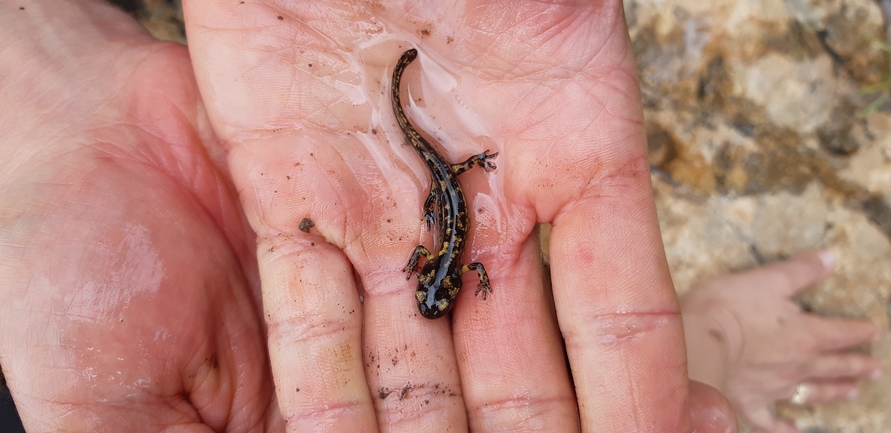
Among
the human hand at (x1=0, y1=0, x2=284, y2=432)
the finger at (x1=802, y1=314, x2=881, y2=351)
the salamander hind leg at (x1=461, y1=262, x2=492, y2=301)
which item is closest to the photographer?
the human hand at (x1=0, y1=0, x2=284, y2=432)

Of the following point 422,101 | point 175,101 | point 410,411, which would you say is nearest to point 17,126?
point 175,101

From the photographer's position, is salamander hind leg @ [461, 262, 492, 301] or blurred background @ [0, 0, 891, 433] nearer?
salamander hind leg @ [461, 262, 492, 301]

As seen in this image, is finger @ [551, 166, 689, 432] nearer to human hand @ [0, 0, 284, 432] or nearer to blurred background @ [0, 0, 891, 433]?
human hand @ [0, 0, 284, 432]

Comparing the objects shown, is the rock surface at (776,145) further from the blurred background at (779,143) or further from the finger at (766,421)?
the finger at (766,421)

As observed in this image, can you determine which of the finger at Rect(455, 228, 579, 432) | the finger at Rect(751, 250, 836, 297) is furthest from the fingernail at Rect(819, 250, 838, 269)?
the finger at Rect(455, 228, 579, 432)

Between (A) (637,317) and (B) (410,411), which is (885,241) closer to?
(A) (637,317)

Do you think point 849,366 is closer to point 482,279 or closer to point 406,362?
point 482,279
